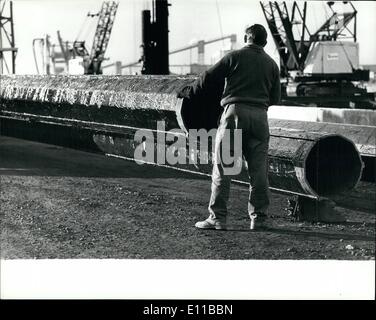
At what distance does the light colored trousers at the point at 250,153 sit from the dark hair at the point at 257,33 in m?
0.57

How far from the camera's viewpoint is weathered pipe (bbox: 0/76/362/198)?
19.0 ft

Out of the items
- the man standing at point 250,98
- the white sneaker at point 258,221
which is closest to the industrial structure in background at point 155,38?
the man standing at point 250,98

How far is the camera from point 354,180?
5.91m

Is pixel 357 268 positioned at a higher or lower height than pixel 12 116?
lower

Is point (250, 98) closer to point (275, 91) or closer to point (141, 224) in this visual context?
point (275, 91)

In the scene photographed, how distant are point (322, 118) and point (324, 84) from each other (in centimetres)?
856

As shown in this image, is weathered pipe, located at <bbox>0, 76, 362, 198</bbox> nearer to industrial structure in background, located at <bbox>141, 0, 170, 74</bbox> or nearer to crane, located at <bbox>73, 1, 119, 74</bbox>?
industrial structure in background, located at <bbox>141, 0, 170, 74</bbox>

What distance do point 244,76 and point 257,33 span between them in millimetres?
392

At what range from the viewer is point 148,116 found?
7.43 metres

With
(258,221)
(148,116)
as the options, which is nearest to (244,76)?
(258,221)

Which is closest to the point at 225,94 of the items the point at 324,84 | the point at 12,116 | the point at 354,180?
the point at 354,180

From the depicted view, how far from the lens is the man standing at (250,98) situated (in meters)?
5.19

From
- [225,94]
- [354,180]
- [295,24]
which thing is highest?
[295,24]

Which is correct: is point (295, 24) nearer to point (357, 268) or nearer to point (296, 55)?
point (296, 55)
